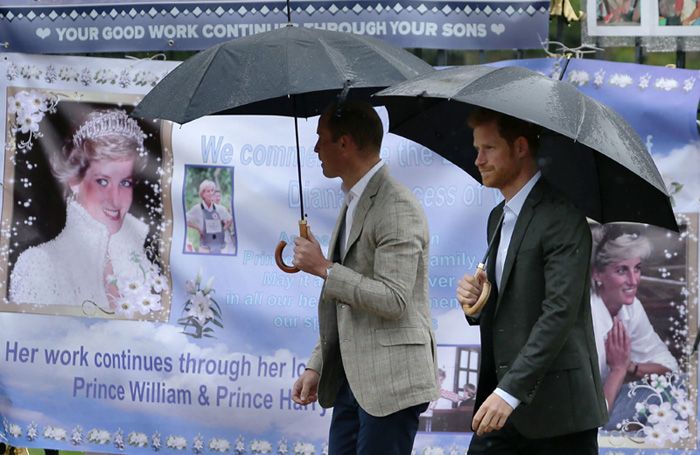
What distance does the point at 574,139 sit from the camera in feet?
10.5

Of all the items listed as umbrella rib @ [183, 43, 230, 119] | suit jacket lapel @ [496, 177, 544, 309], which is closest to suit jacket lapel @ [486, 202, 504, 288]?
suit jacket lapel @ [496, 177, 544, 309]

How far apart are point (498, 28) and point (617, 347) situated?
1609mm

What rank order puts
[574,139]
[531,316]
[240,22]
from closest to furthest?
1. [574,139]
2. [531,316]
3. [240,22]

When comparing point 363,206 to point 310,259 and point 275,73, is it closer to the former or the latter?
point 310,259

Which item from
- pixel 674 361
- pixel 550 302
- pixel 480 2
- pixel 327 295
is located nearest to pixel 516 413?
pixel 550 302

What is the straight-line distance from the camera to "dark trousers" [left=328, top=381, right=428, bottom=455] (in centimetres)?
397

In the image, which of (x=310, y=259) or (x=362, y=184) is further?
(x=362, y=184)

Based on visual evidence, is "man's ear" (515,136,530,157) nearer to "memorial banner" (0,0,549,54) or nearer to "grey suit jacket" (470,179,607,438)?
"grey suit jacket" (470,179,607,438)

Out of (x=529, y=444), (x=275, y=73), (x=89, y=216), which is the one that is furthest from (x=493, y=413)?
(x=89, y=216)

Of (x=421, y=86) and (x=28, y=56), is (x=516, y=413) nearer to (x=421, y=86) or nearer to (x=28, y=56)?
(x=421, y=86)

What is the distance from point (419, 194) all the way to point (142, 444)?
1871 mm

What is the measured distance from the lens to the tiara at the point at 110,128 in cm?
599

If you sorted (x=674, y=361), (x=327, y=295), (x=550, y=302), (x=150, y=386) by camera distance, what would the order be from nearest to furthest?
(x=550, y=302)
(x=327, y=295)
(x=674, y=361)
(x=150, y=386)

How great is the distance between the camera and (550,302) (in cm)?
342
